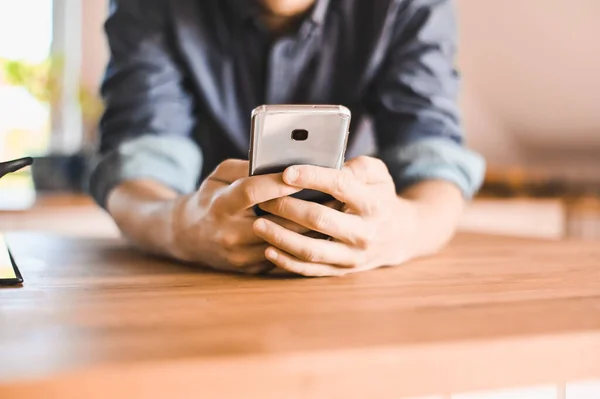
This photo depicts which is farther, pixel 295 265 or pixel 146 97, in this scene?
pixel 146 97

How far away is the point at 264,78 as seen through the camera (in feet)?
2.97

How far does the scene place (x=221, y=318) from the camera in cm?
37

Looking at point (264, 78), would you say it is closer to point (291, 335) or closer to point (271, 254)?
point (271, 254)

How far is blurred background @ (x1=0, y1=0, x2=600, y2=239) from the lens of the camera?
2.10 meters

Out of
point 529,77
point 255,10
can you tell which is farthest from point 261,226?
point 529,77

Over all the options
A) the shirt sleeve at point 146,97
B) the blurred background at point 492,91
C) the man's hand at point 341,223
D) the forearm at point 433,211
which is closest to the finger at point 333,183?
the man's hand at point 341,223

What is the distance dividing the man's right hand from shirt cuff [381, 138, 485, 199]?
9.5 inches

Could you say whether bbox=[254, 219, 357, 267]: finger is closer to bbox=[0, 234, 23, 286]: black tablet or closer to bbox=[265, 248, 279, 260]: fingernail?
bbox=[265, 248, 279, 260]: fingernail

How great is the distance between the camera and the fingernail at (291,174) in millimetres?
478

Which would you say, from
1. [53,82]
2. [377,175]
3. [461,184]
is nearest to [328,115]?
[377,175]

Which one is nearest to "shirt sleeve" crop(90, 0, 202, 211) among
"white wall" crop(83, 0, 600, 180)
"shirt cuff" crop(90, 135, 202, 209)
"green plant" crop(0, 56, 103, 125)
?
"shirt cuff" crop(90, 135, 202, 209)

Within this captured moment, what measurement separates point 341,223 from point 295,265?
0.16ft

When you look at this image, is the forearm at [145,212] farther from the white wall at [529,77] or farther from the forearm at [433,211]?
the white wall at [529,77]

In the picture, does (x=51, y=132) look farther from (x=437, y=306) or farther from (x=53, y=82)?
(x=437, y=306)
